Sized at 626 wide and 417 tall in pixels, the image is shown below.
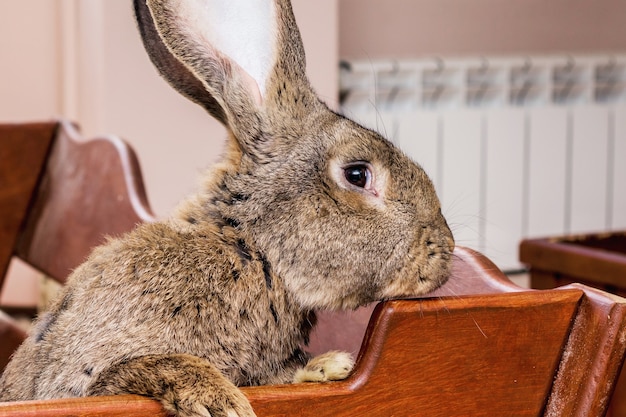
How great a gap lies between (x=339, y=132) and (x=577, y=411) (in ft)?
1.25

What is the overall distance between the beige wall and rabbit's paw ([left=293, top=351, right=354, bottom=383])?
8.72 ft

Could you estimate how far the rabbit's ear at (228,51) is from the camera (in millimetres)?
1038

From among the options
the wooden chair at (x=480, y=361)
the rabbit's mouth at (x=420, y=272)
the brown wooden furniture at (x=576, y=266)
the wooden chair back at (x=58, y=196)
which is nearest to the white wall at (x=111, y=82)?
the wooden chair back at (x=58, y=196)

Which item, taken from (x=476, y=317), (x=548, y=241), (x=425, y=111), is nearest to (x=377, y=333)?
(x=476, y=317)

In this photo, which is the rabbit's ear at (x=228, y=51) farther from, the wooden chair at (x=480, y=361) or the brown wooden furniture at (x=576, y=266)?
the brown wooden furniture at (x=576, y=266)

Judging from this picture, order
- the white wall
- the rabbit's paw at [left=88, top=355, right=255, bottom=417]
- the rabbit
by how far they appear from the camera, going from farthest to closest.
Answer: the white wall, the rabbit, the rabbit's paw at [left=88, top=355, right=255, bottom=417]

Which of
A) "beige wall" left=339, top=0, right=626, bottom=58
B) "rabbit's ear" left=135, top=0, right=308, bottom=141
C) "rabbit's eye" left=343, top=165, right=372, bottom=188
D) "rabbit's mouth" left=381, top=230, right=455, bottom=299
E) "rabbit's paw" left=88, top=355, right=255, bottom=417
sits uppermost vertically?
"beige wall" left=339, top=0, right=626, bottom=58

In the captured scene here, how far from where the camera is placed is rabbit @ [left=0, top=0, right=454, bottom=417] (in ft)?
2.95

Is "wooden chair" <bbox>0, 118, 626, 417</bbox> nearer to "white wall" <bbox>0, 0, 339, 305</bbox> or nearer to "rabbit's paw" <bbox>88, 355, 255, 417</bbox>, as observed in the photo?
"rabbit's paw" <bbox>88, 355, 255, 417</bbox>

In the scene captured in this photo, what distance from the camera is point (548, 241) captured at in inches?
81.0

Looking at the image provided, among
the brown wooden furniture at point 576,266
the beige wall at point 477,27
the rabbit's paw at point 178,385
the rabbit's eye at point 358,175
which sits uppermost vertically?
the beige wall at point 477,27

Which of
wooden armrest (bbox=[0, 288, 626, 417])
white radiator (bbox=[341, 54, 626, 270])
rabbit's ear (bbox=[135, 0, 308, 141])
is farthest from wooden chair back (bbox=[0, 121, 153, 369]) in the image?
white radiator (bbox=[341, 54, 626, 270])

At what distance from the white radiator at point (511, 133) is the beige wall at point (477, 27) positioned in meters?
0.15

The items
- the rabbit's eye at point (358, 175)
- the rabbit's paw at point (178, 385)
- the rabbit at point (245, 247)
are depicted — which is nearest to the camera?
the rabbit's paw at point (178, 385)
